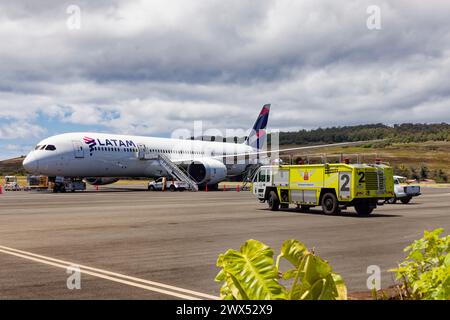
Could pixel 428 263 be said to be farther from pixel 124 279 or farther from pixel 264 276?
pixel 124 279

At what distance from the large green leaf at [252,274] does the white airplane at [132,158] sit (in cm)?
3919

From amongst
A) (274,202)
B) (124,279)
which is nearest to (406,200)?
(274,202)

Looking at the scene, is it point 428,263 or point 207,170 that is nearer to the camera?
point 428,263

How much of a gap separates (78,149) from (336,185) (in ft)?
83.0

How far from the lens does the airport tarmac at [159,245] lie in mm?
8344

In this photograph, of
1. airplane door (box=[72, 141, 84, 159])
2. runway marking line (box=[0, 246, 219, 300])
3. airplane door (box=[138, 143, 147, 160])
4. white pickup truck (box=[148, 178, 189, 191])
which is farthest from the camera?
white pickup truck (box=[148, 178, 189, 191])

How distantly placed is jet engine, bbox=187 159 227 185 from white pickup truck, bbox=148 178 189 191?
2027mm

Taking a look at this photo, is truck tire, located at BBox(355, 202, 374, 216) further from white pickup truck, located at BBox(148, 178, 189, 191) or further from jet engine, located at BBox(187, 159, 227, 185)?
jet engine, located at BBox(187, 159, 227, 185)

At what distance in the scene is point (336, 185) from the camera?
22703 mm

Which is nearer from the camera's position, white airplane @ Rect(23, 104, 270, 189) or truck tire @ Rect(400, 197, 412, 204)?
truck tire @ Rect(400, 197, 412, 204)

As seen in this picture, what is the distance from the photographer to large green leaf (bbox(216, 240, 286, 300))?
324 cm

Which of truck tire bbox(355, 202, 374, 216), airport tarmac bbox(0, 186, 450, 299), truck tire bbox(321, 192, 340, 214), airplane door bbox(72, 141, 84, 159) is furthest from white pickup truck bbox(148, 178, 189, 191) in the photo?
truck tire bbox(355, 202, 374, 216)

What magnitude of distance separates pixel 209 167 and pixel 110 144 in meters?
10.6
